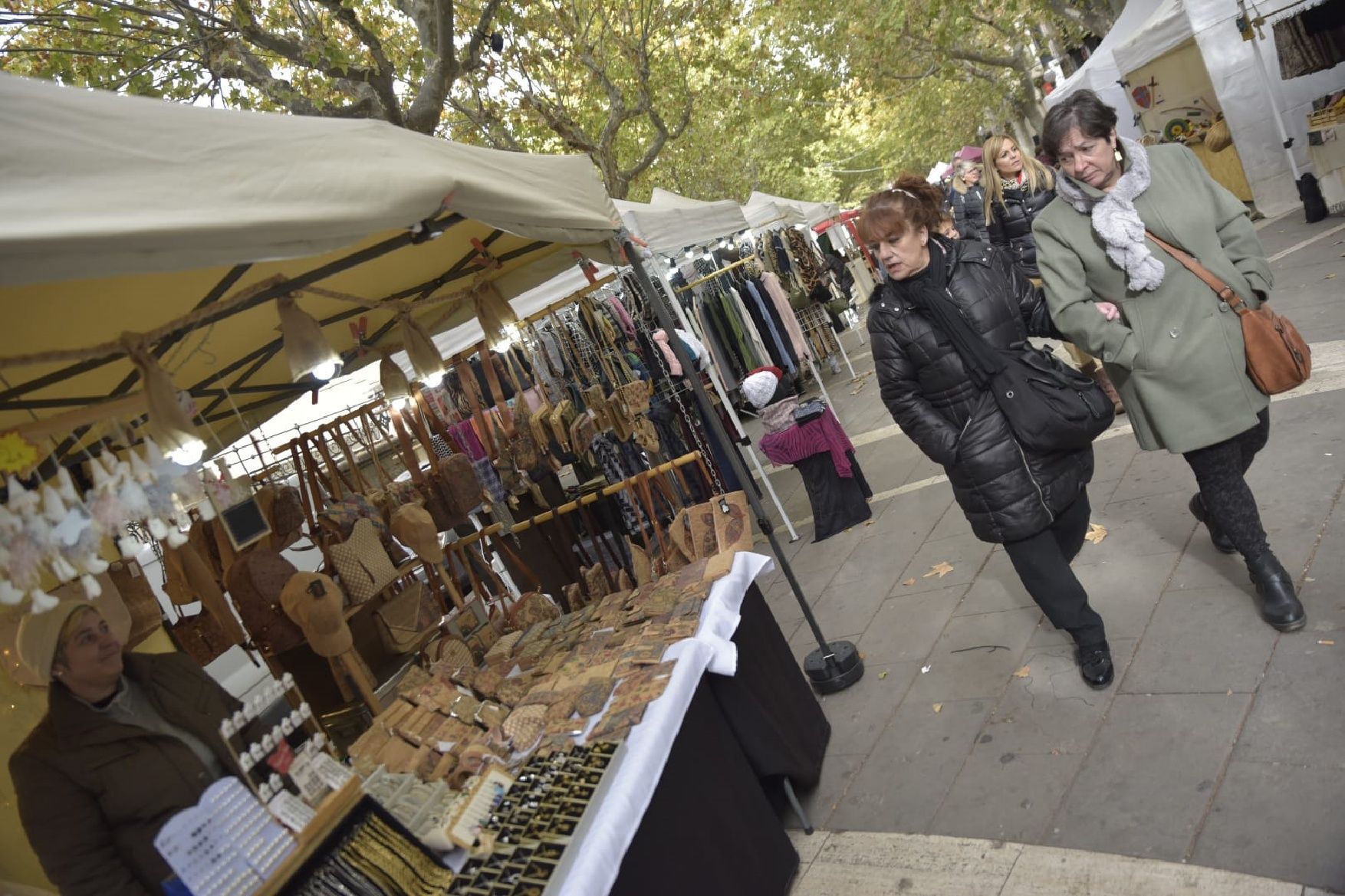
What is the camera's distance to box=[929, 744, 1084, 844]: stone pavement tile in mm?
3055

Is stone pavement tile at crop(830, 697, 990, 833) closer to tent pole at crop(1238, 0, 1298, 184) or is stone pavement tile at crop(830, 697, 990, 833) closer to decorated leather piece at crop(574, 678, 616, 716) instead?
decorated leather piece at crop(574, 678, 616, 716)

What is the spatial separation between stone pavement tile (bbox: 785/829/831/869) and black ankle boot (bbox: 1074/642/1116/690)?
124 centimetres

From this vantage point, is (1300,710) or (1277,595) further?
(1277,595)

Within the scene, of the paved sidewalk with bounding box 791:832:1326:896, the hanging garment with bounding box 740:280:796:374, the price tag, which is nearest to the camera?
the price tag

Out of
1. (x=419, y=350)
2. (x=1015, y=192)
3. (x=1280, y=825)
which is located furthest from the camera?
(x=1015, y=192)

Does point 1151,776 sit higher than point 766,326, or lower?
lower

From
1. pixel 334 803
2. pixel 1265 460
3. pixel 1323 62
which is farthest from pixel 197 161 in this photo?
pixel 1323 62

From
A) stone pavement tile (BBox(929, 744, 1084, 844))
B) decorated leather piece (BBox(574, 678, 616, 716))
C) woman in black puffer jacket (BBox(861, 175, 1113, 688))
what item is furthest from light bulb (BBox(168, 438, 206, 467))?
stone pavement tile (BBox(929, 744, 1084, 844))

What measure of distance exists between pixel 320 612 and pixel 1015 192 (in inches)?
180

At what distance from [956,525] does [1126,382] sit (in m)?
2.59

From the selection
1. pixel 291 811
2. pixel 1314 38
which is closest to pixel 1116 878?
pixel 291 811

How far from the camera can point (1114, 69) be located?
1341 centimetres

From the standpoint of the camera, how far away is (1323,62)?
9727mm

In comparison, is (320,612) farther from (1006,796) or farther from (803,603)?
(1006,796)
